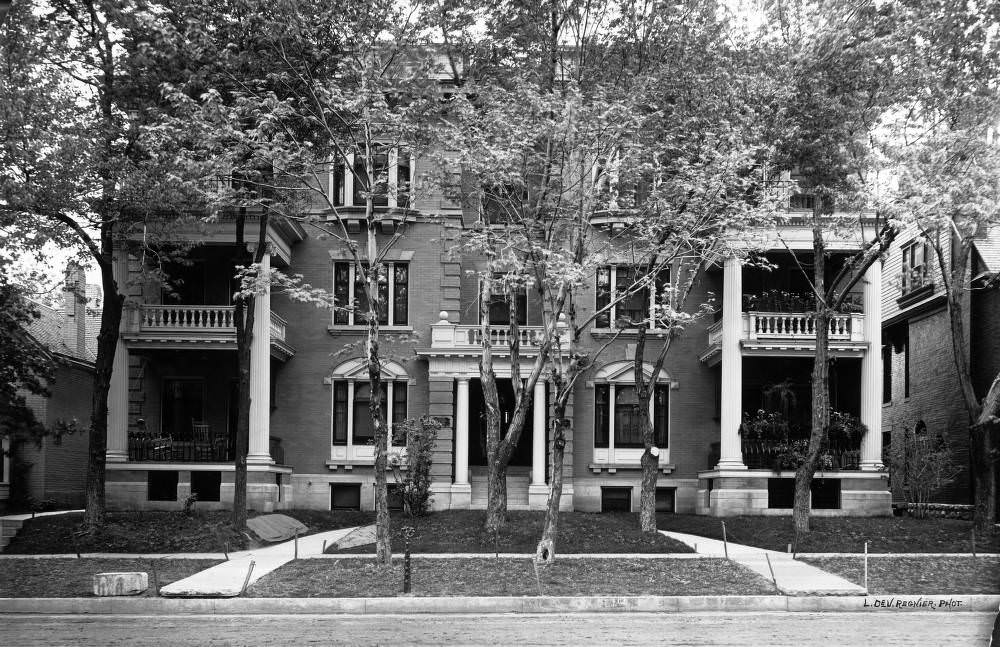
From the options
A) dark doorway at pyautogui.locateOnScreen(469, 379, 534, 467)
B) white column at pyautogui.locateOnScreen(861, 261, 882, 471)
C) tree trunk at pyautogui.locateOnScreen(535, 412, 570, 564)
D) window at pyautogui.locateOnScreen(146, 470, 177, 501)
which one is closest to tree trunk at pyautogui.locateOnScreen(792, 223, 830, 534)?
white column at pyautogui.locateOnScreen(861, 261, 882, 471)

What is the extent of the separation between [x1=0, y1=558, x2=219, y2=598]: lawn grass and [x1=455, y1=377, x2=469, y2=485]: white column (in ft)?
35.1

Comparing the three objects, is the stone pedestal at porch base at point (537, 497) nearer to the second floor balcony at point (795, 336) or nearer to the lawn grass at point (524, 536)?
the lawn grass at point (524, 536)

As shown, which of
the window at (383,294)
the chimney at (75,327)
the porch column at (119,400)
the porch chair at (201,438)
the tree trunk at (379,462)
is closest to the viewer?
the tree trunk at (379,462)

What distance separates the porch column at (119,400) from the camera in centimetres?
2834

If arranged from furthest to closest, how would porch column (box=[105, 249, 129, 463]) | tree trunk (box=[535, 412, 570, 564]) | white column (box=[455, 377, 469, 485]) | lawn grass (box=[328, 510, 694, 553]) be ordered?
white column (box=[455, 377, 469, 485])
porch column (box=[105, 249, 129, 463])
lawn grass (box=[328, 510, 694, 553])
tree trunk (box=[535, 412, 570, 564])

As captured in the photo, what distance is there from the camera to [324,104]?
65.9 ft

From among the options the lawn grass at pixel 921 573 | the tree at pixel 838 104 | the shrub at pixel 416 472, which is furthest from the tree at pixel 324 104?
the lawn grass at pixel 921 573

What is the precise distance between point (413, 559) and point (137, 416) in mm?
14758

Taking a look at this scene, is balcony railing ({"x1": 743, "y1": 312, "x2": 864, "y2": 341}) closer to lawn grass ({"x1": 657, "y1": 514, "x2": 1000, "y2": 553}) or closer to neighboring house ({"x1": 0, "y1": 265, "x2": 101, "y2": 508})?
lawn grass ({"x1": 657, "y1": 514, "x2": 1000, "y2": 553})

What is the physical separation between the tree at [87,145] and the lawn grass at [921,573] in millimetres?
15526

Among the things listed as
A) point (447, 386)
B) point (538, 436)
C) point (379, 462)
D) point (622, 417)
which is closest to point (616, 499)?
point (622, 417)

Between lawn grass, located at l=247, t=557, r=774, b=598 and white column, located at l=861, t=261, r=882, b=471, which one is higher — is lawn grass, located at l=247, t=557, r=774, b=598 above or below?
below

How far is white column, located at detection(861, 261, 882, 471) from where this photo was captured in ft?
95.2

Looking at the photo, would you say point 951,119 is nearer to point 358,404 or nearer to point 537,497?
point 537,497
